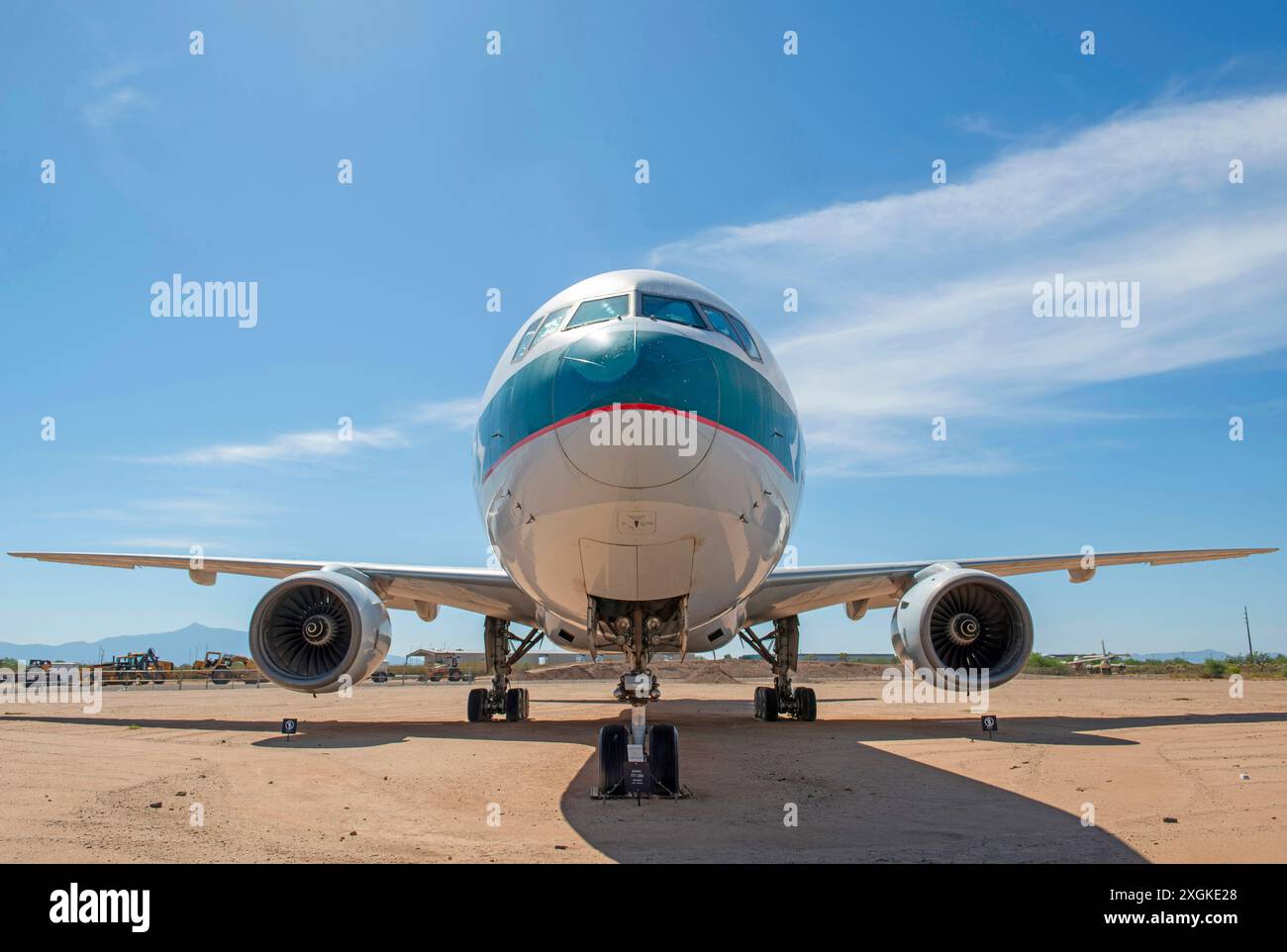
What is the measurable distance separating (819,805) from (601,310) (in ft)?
14.6

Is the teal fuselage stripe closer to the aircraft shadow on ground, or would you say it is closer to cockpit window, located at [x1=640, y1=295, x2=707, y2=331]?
cockpit window, located at [x1=640, y1=295, x2=707, y2=331]

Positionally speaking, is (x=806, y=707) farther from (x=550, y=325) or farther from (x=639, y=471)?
(x=639, y=471)

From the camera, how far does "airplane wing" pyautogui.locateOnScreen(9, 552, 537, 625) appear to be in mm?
13109

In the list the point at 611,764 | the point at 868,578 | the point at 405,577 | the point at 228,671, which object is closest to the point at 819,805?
the point at 611,764

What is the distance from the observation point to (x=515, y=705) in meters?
15.4

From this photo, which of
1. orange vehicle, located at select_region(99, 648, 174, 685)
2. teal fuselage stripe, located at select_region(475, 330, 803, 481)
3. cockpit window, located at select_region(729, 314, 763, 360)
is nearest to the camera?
teal fuselage stripe, located at select_region(475, 330, 803, 481)

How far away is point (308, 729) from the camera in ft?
45.4

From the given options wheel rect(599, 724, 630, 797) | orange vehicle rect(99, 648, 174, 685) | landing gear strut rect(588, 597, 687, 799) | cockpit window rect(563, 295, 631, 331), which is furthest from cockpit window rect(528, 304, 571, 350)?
orange vehicle rect(99, 648, 174, 685)

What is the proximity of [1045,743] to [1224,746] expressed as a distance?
2025 mm

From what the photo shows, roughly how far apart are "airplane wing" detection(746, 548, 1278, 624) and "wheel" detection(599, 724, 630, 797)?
545 cm

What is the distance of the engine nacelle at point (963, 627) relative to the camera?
1119 centimetres

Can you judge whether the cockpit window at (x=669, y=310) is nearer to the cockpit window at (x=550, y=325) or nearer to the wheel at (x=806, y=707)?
the cockpit window at (x=550, y=325)
